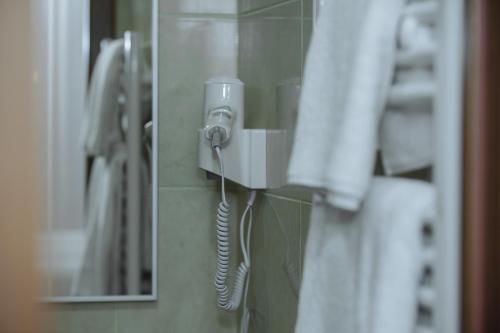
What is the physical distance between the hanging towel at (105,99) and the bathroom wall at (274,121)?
34 cm

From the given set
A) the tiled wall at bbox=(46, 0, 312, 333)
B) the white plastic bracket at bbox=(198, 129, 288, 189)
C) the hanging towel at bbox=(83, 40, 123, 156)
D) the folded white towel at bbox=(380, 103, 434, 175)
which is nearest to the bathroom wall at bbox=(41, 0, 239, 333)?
the tiled wall at bbox=(46, 0, 312, 333)

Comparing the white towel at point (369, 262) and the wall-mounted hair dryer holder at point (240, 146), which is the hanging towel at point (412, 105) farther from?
the wall-mounted hair dryer holder at point (240, 146)

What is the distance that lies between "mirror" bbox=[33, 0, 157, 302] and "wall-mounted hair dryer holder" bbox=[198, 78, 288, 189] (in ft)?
0.65

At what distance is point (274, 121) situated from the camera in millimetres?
1269

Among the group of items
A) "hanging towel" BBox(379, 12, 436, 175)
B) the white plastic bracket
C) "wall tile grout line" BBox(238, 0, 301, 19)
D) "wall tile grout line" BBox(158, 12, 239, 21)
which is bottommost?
the white plastic bracket

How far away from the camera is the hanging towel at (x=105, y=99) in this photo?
4.76 ft

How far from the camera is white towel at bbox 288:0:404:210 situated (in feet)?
2.20

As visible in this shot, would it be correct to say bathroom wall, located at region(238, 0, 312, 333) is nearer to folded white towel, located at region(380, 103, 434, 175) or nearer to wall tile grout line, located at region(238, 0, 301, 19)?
wall tile grout line, located at region(238, 0, 301, 19)

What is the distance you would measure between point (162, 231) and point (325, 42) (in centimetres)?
90

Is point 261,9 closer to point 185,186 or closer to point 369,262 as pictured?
point 185,186

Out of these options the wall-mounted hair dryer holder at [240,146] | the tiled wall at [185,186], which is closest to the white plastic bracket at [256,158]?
the wall-mounted hair dryer holder at [240,146]

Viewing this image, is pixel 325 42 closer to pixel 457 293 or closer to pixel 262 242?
pixel 457 293

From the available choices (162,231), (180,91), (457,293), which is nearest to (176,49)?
(180,91)

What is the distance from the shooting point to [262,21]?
1.36 metres
